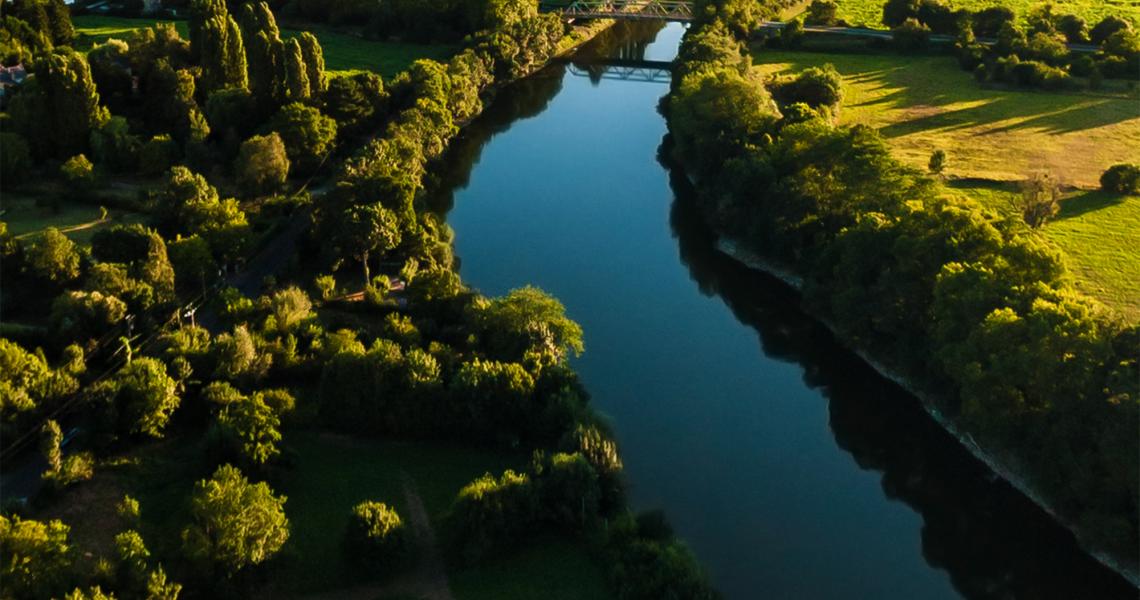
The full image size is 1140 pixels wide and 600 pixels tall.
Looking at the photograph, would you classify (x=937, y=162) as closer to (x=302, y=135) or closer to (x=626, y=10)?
(x=302, y=135)

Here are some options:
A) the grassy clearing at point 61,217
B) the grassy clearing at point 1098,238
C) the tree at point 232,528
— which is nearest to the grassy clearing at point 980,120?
the grassy clearing at point 1098,238

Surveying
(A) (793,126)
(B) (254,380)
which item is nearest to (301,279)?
(B) (254,380)

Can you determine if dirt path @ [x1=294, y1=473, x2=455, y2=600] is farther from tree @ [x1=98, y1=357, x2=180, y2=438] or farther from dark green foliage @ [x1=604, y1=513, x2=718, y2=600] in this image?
tree @ [x1=98, y1=357, x2=180, y2=438]

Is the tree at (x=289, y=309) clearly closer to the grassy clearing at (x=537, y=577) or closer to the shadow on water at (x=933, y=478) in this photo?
the grassy clearing at (x=537, y=577)

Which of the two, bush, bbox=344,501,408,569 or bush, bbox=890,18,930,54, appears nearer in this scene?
bush, bbox=344,501,408,569

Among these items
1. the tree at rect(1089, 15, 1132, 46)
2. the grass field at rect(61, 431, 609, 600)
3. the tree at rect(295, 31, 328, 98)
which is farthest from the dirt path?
the tree at rect(1089, 15, 1132, 46)

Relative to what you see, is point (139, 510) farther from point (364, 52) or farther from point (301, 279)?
point (364, 52)
